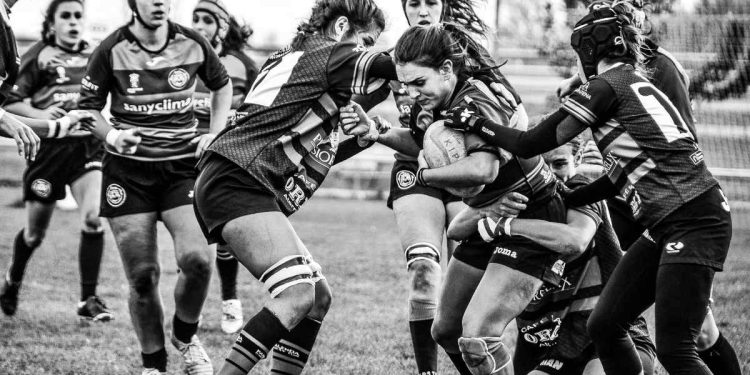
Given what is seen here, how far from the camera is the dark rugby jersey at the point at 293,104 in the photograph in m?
4.27

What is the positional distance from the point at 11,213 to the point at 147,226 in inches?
356

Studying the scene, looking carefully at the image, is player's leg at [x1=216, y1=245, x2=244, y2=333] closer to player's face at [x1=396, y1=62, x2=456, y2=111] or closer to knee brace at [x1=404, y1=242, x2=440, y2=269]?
knee brace at [x1=404, y1=242, x2=440, y2=269]


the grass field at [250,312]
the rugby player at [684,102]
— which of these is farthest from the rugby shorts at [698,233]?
the grass field at [250,312]

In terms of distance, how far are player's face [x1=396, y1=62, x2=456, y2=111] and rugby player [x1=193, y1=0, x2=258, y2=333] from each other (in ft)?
10.4

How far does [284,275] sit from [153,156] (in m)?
1.86

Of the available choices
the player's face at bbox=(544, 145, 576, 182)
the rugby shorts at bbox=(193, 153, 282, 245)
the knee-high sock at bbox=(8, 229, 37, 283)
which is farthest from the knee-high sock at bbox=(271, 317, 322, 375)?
the knee-high sock at bbox=(8, 229, 37, 283)

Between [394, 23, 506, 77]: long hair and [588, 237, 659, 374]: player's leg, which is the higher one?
[394, 23, 506, 77]: long hair

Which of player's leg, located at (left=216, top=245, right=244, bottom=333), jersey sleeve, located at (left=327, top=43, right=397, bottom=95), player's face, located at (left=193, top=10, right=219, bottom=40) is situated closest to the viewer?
jersey sleeve, located at (left=327, top=43, right=397, bottom=95)

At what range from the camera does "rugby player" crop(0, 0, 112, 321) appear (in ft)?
23.6

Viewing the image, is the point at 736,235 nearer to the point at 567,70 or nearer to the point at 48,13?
the point at 567,70

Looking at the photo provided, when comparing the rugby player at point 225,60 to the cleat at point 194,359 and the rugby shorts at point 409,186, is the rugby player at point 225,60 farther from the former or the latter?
the rugby shorts at point 409,186

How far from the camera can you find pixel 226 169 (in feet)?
14.0

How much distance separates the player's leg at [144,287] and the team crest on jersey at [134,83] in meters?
0.78

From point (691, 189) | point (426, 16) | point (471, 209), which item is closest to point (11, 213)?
point (426, 16)
